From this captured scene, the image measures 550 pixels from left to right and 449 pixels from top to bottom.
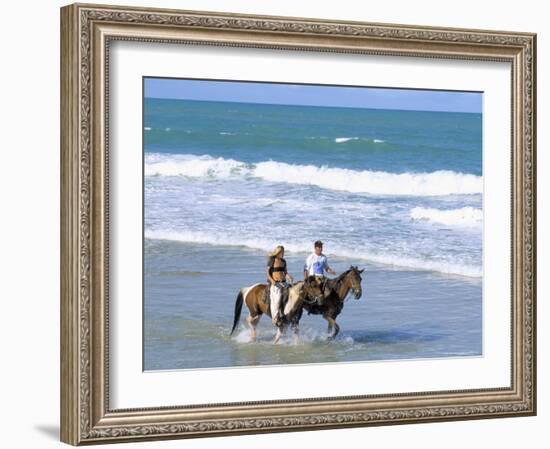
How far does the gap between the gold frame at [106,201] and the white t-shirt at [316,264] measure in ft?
2.32

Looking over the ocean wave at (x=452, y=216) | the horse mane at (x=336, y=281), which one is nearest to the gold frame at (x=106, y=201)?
the ocean wave at (x=452, y=216)

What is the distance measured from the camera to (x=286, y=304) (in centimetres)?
880

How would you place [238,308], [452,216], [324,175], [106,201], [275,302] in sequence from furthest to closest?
1. [452,216]
2. [324,175]
3. [275,302]
4. [238,308]
5. [106,201]

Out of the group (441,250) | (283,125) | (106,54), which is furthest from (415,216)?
(106,54)

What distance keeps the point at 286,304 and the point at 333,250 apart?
412 millimetres

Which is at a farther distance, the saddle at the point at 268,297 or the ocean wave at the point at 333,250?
the saddle at the point at 268,297

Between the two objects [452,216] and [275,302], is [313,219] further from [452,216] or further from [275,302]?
[452,216]

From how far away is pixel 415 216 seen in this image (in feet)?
29.9

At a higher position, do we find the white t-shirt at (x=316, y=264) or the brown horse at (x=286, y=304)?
the white t-shirt at (x=316, y=264)

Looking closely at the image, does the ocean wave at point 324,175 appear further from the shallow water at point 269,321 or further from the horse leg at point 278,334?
the horse leg at point 278,334

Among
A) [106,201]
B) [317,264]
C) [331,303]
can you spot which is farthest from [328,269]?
[106,201]

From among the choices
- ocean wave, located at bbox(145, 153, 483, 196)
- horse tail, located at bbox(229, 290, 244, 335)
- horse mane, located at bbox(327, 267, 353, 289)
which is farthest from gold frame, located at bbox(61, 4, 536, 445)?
horse mane, located at bbox(327, 267, 353, 289)

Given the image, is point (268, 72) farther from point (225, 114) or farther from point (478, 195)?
point (478, 195)

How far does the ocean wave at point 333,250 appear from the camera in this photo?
8.53m
